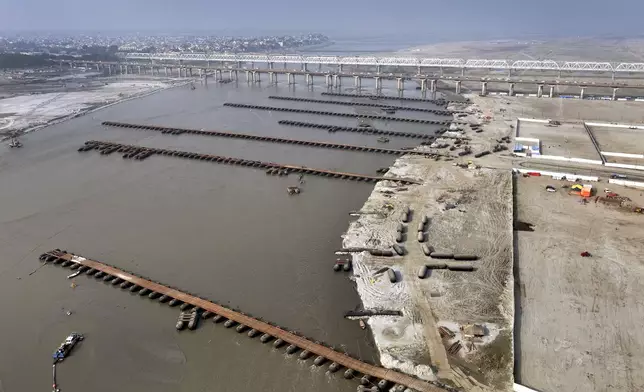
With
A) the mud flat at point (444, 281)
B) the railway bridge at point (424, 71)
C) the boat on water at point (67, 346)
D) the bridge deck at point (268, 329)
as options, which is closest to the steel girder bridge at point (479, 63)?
the railway bridge at point (424, 71)

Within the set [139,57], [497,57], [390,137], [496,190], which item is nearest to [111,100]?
[390,137]

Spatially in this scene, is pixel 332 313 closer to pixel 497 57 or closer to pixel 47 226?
pixel 47 226

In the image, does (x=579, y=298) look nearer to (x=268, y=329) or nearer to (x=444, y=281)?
(x=444, y=281)

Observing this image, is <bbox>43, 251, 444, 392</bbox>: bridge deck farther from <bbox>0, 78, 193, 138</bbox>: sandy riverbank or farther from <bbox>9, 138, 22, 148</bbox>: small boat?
<bbox>0, 78, 193, 138</bbox>: sandy riverbank

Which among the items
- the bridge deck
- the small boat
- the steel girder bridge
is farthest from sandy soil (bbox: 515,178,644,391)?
the steel girder bridge

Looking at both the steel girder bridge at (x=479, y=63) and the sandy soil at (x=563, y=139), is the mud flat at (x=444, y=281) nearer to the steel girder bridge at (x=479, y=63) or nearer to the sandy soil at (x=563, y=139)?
the sandy soil at (x=563, y=139)
